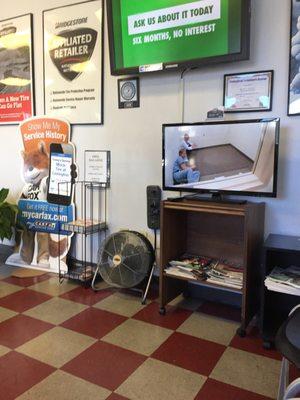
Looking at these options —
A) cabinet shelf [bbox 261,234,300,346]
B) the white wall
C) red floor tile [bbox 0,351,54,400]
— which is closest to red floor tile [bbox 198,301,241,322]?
cabinet shelf [bbox 261,234,300,346]

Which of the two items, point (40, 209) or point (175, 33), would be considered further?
point (40, 209)

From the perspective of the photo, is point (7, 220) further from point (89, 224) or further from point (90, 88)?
point (90, 88)

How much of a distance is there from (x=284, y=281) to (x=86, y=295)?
5.06 feet

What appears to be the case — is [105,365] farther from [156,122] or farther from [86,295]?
[156,122]

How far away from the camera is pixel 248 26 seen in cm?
225

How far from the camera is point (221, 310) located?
101 inches

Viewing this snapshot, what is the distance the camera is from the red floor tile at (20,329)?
82.3 inches

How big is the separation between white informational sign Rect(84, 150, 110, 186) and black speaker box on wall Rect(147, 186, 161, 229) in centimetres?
49

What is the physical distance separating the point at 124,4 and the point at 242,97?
1139mm

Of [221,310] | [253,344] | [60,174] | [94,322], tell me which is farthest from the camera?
[60,174]

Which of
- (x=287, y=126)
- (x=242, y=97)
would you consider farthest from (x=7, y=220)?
(x=287, y=126)

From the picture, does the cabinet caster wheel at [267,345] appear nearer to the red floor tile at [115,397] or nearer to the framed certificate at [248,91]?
the red floor tile at [115,397]

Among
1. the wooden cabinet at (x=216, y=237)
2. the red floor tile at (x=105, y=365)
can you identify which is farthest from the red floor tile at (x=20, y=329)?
the wooden cabinet at (x=216, y=237)

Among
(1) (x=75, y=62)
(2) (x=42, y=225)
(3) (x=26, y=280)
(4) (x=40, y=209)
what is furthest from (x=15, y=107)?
(3) (x=26, y=280)
